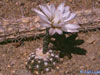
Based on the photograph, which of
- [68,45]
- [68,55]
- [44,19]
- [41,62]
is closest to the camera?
[44,19]

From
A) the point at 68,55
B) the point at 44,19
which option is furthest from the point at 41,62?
the point at 44,19

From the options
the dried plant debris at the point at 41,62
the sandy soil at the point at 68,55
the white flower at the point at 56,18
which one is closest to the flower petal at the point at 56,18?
the white flower at the point at 56,18

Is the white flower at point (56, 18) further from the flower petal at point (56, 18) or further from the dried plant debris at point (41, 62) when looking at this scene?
the dried plant debris at point (41, 62)

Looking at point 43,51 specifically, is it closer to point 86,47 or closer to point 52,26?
point 52,26

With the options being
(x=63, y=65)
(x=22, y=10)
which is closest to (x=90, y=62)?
(x=63, y=65)

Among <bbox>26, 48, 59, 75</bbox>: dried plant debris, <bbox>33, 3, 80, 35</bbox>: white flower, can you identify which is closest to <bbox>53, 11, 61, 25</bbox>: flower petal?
<bbox>33, 3, 80, 35</bbox>: white flower

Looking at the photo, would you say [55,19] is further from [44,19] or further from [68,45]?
[68,45]
